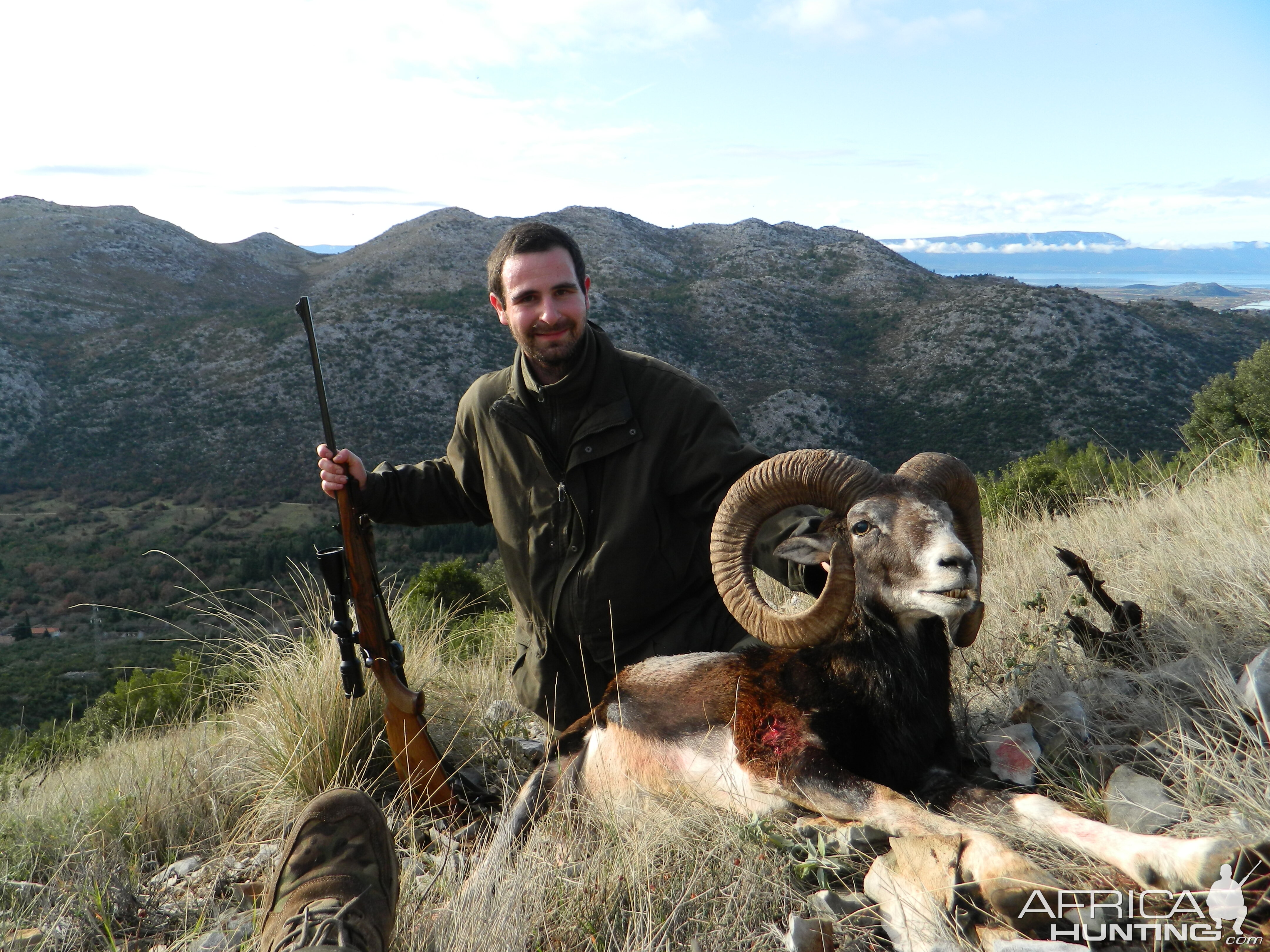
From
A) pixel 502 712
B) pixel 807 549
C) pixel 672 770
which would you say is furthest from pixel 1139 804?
pixel 502 712

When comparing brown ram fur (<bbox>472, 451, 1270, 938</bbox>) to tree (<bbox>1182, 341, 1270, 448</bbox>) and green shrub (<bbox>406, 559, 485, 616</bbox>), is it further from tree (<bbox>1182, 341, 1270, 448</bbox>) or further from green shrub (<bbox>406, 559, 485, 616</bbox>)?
tree (<bbox>1182, 341, 1270, 448</bbox>)

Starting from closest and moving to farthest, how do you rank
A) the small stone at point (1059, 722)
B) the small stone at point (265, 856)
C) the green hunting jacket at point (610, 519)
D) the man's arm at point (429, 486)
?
the small stone at point (1059, 722), the small stone at point (265, 856), the green hunting jacket at point (610, 519), the man's arm at point (429, 486)

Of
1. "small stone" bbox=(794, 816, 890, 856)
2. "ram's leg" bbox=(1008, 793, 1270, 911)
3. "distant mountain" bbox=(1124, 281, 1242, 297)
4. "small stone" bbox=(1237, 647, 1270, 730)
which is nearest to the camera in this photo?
"ram's leg" bbox=(1008, 793, 1270, 911)

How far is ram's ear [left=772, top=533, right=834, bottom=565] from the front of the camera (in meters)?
3.21

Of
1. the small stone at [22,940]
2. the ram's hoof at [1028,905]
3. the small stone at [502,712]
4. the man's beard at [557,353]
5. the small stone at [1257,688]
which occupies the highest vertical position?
the man's beard at [557,353]

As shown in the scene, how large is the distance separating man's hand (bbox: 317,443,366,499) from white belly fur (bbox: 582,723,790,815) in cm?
179

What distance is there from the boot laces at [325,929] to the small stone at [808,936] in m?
1.19

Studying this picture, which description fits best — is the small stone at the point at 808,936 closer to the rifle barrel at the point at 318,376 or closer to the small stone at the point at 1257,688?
the small stone at the point at 1257,688

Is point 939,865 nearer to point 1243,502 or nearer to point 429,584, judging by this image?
point 1243,502

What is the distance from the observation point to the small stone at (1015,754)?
3.04 metres

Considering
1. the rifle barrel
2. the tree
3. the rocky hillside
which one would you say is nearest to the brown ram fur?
the rifle barrel

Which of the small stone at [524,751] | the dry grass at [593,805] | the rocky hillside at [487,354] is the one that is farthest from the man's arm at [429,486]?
the rocky hillside at [487,354]

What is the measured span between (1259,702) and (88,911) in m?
4.12

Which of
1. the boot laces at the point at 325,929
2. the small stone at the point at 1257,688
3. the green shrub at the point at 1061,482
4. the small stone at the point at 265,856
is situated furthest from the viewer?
the green shrub at the point at 1061,482
